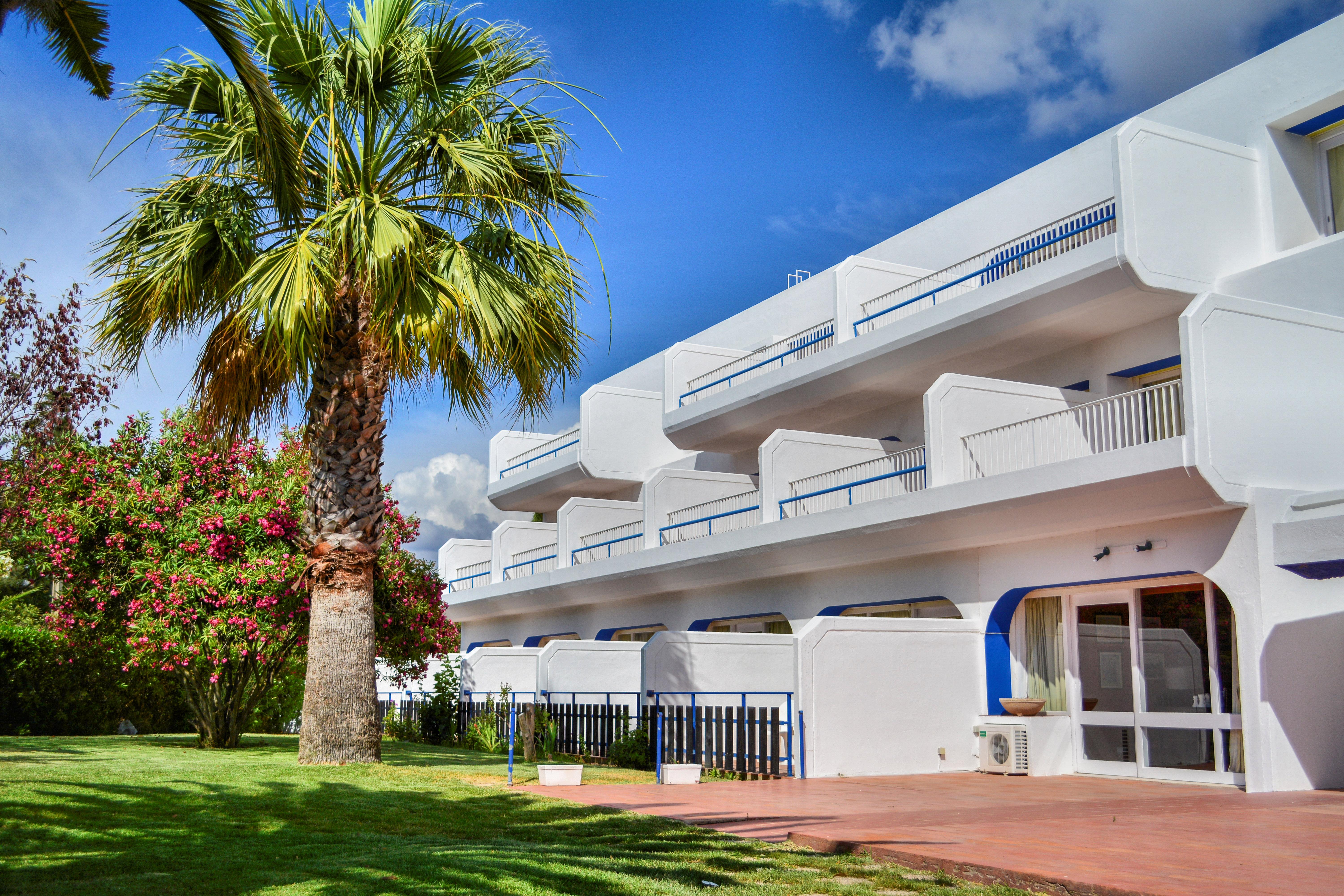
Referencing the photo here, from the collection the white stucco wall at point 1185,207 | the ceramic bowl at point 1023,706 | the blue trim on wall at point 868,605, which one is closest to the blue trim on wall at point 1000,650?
the ceramic bowl at point 1023,706

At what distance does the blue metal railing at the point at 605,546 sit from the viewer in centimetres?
2680

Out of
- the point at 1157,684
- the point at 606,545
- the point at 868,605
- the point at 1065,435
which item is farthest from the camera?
the point at 606,545

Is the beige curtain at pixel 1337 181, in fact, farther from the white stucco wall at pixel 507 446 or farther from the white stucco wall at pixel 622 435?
the white stucco wall at pixel 507 446

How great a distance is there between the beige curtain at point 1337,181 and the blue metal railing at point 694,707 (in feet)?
34.5

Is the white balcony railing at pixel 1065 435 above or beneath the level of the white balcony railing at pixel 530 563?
above

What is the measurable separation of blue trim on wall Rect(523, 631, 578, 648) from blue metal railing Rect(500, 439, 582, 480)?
5361 mm

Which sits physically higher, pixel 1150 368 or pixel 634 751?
pixel 1150 368

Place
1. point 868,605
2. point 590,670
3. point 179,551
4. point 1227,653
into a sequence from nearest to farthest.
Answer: point 1227,653, point 179,551, point 868,605, point 590,670

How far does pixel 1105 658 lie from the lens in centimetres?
1574

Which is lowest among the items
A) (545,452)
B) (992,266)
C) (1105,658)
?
(1105,658)

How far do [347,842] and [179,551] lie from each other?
10.6 metres

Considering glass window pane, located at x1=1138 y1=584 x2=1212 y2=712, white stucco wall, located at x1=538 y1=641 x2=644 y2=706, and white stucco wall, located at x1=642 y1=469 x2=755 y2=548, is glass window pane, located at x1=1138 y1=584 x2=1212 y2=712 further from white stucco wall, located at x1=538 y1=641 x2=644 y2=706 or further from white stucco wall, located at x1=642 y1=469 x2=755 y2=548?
white stucco wall, located at x1=642 y1=469 x2=755 y2=548

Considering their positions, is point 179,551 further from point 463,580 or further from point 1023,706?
point 463,580

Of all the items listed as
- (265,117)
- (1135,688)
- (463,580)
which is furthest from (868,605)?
(463,580)
